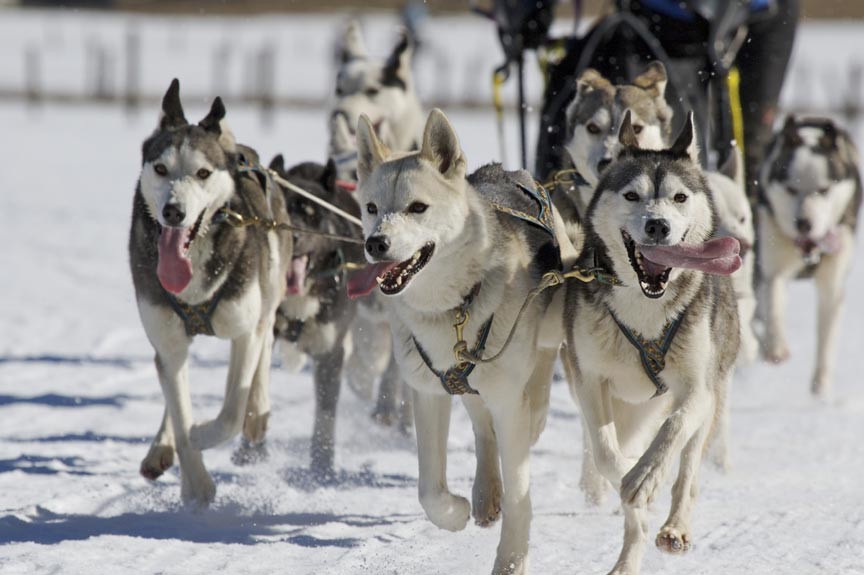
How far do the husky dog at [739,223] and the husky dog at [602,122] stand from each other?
0.29 metres

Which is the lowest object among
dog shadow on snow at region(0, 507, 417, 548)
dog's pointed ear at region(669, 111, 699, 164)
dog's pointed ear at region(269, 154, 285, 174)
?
dog shadow on snow at region(0, 507, 417, 548)

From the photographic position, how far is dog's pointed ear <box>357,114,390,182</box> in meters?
3.03

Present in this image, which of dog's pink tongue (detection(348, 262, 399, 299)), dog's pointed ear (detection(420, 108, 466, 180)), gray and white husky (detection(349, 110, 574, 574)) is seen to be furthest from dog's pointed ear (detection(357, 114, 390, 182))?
dog's pink tongue (detection(348, 262, 399, 299))

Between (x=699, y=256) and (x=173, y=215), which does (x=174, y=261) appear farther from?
(x=699, y=256)

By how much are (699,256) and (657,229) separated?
0.14 metres

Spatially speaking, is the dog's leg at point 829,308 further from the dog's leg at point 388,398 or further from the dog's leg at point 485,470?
the dog's leg at point 485,470

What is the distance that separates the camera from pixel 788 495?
3986 mm

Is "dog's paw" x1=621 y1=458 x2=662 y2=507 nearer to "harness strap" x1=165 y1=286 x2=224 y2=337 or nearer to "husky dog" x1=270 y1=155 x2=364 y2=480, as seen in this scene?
"harness strap" x1=165 y1=286 x2=224 y2=337

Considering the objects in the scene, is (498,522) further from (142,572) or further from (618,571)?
(142,572)

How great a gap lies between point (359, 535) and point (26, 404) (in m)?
2.17

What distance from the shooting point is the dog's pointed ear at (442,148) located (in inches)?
117

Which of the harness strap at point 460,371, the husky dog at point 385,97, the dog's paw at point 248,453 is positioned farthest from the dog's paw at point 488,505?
the husky dog at point 385,97

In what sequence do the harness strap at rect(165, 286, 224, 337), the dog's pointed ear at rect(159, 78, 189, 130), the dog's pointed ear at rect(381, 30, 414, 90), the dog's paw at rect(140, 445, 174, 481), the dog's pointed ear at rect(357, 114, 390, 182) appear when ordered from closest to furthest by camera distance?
1. the dog's pointed ear at rect(357, 114, 390, 182)
2. the harness strap at rect(165, 286, 224, 337)
3. the dog's pointed ear at rect(159, 78, 189, 130)
4. the dog's paw at rect(140, 445, 174, 481)
5. the dog's pointed ear at rect(381, 30, 414, 90)

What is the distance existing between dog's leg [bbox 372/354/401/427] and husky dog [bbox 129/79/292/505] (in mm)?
1201
